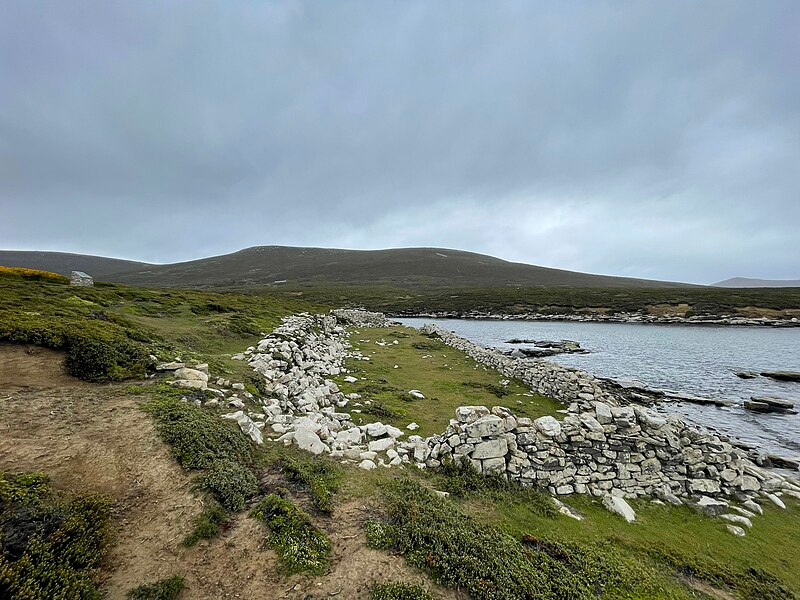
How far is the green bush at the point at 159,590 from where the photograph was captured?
459 centimetres

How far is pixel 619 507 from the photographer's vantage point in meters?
8.68

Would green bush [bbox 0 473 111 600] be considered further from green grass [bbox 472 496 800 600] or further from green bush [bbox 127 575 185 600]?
green grass [bbox 472 496 800 600]

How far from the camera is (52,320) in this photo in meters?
12.9

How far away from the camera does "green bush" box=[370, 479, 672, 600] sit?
546 centimetres

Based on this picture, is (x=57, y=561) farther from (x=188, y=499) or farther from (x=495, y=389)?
(x=495, y=389)

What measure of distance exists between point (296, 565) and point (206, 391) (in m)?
6.97

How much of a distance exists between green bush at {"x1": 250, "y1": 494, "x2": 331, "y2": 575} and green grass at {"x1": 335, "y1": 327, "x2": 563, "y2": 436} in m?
6.18

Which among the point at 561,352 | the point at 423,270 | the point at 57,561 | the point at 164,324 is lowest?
the point at 561,352

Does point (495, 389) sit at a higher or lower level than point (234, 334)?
lower

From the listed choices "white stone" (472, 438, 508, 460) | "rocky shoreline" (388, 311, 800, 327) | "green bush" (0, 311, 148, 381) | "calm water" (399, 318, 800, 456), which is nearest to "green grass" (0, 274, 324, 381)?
"green bush" (0, 311, 148, 381)

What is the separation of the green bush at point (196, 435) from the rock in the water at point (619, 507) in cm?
881

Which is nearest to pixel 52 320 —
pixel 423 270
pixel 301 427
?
pixel 301 427

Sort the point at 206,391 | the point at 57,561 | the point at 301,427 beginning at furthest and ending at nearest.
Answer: the point at 206,391
the point at 301,427
the point at 57,561

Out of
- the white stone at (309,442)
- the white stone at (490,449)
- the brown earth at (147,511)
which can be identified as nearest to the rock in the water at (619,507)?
the white stone at (490,449)
